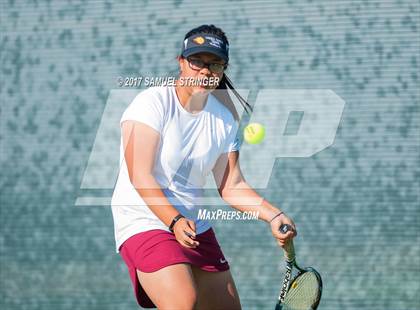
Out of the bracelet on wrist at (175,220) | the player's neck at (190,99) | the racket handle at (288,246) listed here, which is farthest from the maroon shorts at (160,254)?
the player's neck at (190,99)

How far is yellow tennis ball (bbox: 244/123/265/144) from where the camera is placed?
19.8 feet

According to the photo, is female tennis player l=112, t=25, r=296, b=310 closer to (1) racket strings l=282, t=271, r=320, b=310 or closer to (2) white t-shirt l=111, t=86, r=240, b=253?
(2) white t-shirt l=111, t=86, r=240, b=253

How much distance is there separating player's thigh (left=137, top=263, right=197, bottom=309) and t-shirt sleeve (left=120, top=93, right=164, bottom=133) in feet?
1.82

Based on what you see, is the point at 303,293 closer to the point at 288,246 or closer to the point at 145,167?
the point at 288,246

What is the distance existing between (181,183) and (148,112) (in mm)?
348

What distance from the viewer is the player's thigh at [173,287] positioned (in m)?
3.32

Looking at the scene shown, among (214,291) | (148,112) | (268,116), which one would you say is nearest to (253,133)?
(268,116)

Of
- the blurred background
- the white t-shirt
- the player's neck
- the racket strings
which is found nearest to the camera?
the white t-shirt

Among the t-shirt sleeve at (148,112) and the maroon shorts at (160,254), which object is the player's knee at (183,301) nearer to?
the maroon shorts at (160,254)

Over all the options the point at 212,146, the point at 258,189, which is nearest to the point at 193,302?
the point at 212,146

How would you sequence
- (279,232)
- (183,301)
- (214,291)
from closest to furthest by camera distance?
1. (183,301)
2. (279,232)
3. (214,291)

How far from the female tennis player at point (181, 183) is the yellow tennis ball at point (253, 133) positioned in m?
2.11

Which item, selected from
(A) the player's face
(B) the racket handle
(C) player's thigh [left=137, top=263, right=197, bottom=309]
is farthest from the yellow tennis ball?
(C) player's thigh [left=137, top=263, right=197, bottom=309]

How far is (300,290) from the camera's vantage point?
13.2 ft
